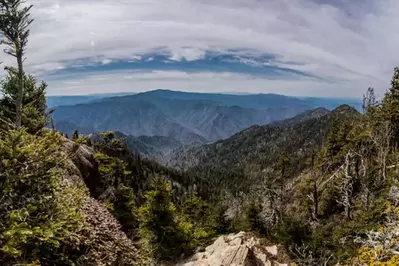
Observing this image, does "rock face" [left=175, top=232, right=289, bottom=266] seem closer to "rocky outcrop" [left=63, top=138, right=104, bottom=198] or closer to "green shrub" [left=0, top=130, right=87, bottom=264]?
"rocky outcrop" [left=63, top=138, right=104, bottom=198]

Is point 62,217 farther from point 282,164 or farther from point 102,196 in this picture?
point 282,164

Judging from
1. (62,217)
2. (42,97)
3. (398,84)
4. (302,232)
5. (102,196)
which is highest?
(398,84)

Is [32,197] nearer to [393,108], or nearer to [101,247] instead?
[101,247]

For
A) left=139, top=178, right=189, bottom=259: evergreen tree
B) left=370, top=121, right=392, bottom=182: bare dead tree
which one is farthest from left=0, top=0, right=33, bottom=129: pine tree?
left=370, top=121, right=392, bottom=182: bare dead tree

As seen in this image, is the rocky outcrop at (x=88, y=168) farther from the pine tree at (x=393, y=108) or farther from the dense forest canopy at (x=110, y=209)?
the pine tree at (x=393, y=108)

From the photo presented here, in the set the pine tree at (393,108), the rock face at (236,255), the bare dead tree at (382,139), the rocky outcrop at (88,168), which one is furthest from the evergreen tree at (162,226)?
the pine tree at (393,108)

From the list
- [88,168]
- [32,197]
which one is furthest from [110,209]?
[32,197]

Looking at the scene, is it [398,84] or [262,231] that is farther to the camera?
[398,84]

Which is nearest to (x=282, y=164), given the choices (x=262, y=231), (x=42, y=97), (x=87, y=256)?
(x=262, y=231)

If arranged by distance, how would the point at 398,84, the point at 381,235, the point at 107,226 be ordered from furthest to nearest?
1. the point at 398,84
2. the point at 107,226
3. the point at 381,235
